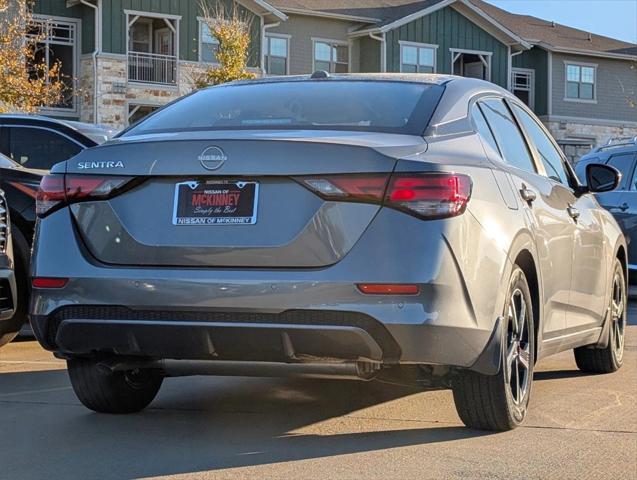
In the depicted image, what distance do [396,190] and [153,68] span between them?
31226 mm

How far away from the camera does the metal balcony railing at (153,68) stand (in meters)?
34.8

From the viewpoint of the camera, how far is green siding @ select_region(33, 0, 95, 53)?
111 feet

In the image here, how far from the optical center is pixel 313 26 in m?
40.1

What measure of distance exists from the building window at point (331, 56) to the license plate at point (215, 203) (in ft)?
115

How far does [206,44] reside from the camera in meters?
36.1

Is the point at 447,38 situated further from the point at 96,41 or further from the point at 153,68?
the point at 96,41

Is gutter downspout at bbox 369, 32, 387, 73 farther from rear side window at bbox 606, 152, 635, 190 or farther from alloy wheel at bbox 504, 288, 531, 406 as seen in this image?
alloy wheel at bbox 504, 288, 531, 406

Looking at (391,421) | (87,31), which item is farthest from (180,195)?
(87,31)

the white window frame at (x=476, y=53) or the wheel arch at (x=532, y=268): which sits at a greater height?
the white window frame at (x=476, y=53)

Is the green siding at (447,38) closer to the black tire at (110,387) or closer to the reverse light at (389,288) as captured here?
the black tire at (110,387)

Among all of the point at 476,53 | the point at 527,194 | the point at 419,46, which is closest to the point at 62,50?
the point at 419,46

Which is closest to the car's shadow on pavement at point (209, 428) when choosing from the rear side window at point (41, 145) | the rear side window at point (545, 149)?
the rear side window at point (545, 149)

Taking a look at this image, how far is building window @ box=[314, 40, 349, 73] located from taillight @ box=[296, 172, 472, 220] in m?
35.3

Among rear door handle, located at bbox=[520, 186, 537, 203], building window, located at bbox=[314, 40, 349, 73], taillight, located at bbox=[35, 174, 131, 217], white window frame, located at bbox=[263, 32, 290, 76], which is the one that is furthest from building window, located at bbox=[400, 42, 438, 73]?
taillight, located at bbox=[35, 174, 131, 217]
